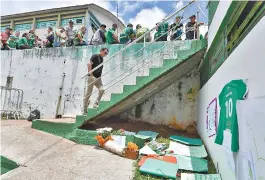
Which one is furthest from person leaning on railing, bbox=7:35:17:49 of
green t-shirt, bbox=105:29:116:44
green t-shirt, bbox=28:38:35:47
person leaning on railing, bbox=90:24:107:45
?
green t-shirt, bbox=105:29:116:44

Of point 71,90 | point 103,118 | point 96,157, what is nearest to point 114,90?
point 103,118

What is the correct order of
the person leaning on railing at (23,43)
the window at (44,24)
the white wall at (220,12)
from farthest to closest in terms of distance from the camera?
1. the window at (44,24)
2. the person leaning on railing at (23,43)
3. the white wall at (220,12)

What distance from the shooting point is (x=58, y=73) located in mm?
8797

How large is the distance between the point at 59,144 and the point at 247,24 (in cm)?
489

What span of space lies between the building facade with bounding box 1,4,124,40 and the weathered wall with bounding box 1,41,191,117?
3.52 m

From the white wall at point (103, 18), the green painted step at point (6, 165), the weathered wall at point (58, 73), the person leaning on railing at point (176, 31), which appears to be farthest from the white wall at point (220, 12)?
the white wall at point (103, 18)

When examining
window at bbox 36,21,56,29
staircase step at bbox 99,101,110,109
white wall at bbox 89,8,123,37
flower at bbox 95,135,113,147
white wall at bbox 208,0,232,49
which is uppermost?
white wall at bbox 89,8,123,37

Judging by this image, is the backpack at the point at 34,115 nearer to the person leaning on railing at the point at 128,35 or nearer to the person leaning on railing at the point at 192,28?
the person leaning on railing at the point at 128,35

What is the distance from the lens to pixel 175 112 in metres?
7.34

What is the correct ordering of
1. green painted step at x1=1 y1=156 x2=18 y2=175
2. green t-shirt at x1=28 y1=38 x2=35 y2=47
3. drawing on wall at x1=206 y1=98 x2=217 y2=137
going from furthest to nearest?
green t-shirt at x1=28 y1=38 x2=35 y2=47 → green painted step at x1=1 y1=156 x2=18 y2=175 → drawing on wall at x1=206 y1=98 x2=217 y2=137

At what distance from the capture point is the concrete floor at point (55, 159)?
383 centimetres

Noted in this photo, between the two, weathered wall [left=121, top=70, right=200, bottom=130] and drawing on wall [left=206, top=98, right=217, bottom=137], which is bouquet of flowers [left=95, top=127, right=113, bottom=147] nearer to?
weathered wall [left=121, top=70, right=200, bottom=130]

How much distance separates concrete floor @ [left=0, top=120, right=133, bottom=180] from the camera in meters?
3.83

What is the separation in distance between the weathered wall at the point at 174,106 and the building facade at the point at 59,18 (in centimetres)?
615
